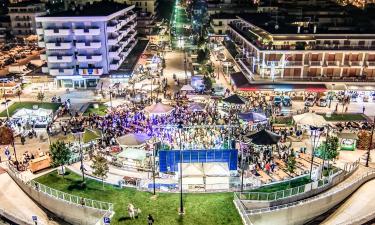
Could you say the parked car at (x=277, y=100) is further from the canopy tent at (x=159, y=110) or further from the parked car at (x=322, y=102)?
the canopy tent at (x=159, y=110)

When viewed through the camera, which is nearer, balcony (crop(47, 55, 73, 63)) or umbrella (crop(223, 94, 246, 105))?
umbrella (crop(223, 94, 246, 105))

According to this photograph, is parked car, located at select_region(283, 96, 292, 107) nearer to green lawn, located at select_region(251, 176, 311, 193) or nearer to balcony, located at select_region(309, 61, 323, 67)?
balcony, located at select_region(309, 61, 323, 67)

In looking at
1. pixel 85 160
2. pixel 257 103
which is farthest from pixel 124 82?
pixel 85 160

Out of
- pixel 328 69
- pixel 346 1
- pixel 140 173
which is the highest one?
pixel 346 1

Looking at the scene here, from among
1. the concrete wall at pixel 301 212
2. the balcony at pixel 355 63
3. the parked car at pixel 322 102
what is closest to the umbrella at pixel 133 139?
the concrete wall at pixel 301 212

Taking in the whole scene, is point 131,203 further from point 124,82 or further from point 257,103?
point 124,82

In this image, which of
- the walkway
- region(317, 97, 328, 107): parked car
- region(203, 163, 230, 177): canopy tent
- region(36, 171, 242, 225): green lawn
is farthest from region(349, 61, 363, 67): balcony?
the walkway

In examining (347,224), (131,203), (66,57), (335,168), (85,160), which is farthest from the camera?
(66,57)
